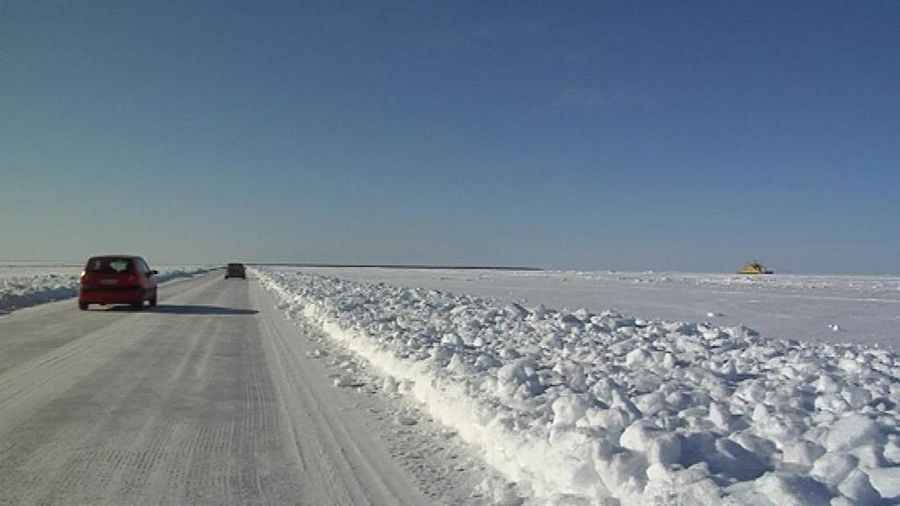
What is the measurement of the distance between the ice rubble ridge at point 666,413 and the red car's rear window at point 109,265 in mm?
12449

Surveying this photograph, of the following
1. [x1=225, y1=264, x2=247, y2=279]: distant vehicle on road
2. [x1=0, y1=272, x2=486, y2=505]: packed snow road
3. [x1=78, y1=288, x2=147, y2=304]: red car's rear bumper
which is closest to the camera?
[x1=0, y1=272, x2=486, y2=505]: packed snow road

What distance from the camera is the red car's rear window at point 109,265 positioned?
71.9ft

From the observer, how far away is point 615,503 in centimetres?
444

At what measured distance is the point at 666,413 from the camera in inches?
245

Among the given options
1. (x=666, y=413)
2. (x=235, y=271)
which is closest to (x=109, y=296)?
(x=666, y=413)

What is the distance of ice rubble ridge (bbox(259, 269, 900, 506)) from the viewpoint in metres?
4.39

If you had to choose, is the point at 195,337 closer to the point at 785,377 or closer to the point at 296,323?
the point at 296,323

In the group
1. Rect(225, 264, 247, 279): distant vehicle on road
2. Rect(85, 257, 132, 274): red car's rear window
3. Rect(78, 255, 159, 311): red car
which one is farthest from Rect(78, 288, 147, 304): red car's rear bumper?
Rect(225, 264, 247, 279): distant vehicle on road

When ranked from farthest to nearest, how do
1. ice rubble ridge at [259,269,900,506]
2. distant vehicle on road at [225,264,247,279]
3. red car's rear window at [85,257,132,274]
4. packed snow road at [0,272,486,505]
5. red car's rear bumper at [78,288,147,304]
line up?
distant vehicle on road at [225,264,247,279]
red car's rear window at [85,257,132,274]
red car's rear bumper at [78,288,147,304]
packed snow road at [0,272,486,505]
ice rubble ridge at [259,269,900,506]

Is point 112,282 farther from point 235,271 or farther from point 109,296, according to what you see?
point 235,271

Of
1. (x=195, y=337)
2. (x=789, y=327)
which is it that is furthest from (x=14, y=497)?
(x=789, y=327)

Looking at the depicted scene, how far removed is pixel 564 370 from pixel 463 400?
199cm

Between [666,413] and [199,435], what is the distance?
3999 millimetres

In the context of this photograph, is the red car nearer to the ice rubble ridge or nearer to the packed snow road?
the packed snow road
